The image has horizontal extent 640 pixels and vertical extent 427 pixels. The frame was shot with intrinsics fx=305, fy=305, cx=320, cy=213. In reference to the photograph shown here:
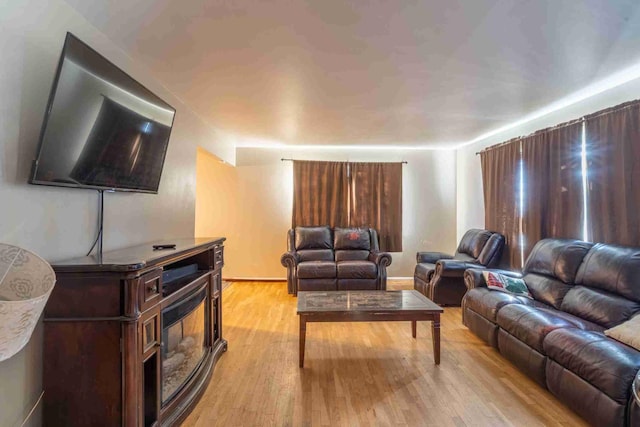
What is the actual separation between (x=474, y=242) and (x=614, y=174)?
6.57ft

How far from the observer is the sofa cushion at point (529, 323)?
7.19ft

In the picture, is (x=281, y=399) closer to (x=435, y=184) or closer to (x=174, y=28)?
(x=174, y=28)

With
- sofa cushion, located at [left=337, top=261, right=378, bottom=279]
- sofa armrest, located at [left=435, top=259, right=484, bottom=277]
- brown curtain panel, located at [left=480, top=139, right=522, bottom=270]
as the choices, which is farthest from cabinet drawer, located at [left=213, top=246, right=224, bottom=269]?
brown curtain panel, located at [left=480, top=139, right=522, bottom=270]

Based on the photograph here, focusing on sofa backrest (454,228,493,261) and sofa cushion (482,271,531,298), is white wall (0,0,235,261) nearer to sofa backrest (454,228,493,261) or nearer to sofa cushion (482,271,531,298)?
sofa cushion (482,271,531,298)

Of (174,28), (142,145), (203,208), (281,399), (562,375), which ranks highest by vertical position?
(174,28)

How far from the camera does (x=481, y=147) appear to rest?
4.91 metres

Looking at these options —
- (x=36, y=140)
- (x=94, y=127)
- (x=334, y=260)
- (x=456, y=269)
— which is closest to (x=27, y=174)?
Result: (x=36, y=140)

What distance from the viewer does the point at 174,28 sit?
1.83 m

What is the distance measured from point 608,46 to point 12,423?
3.96 m

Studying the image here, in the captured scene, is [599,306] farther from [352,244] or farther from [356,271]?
[352,244]

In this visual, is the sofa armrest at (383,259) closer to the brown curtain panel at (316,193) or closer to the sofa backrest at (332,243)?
the sofa backrest at (332,243)

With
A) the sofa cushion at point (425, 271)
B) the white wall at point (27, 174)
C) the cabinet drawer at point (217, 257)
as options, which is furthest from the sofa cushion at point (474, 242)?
the white wall at point (27, 174)

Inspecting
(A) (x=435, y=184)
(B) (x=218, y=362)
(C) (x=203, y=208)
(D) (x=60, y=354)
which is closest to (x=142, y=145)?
(D) (x=60, y=354)

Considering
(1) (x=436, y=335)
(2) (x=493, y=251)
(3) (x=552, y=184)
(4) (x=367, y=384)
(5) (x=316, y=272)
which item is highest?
(3) (x=552, y=184)
